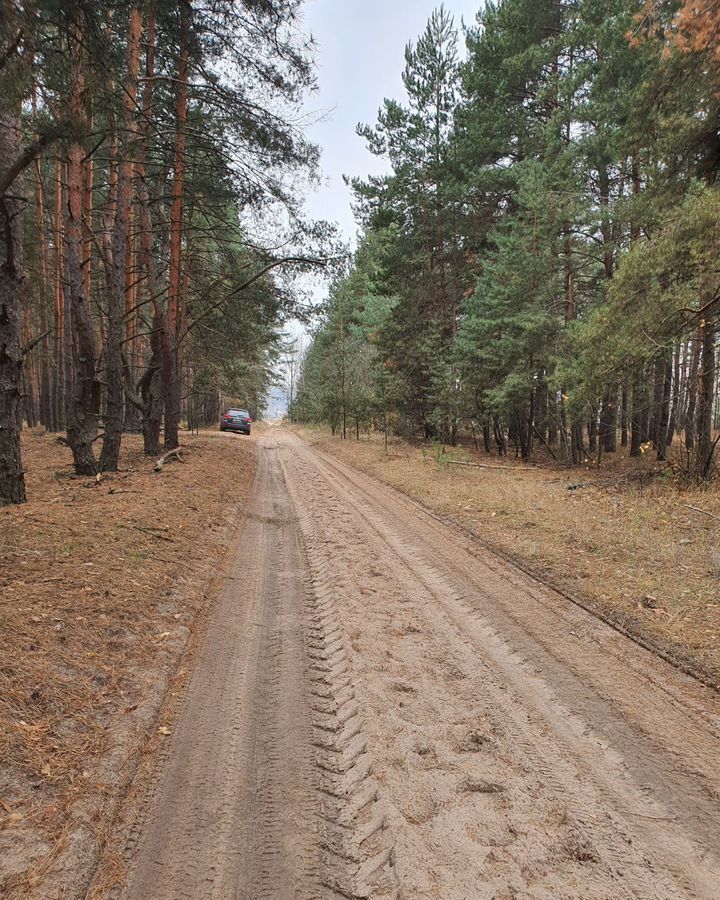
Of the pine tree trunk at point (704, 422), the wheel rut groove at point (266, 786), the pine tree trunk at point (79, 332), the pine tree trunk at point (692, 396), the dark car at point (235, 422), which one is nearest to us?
the wheel rut groove at point (266, 786)

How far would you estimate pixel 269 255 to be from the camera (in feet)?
36.5

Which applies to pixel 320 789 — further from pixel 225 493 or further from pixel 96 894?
pixel 225 493

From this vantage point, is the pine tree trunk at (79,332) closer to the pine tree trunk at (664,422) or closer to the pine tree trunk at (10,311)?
the pine tree trunk at (10,311)

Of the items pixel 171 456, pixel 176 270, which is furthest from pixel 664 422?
pixel 176 270

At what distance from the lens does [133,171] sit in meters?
10.1

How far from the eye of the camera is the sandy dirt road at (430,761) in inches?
74.0

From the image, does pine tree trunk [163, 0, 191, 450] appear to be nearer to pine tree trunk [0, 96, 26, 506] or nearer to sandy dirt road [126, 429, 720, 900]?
pine tree trunk [0, 96, 26, 506]

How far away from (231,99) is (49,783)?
427 inches

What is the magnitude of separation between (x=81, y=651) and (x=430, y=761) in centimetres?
240

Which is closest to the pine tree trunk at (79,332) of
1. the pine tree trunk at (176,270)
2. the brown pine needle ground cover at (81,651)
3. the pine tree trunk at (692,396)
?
the brown pine needle ground cover at (81,651)

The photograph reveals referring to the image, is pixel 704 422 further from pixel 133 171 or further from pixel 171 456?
pixel 133 171

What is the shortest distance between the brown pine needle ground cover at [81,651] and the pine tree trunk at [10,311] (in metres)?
0.93

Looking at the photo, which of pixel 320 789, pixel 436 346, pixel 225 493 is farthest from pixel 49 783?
pixel 436 346

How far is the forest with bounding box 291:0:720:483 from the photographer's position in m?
7.57
